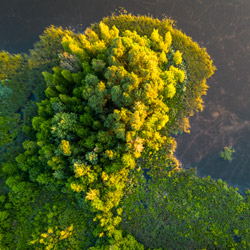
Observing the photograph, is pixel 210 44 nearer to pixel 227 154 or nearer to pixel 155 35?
pixel 155 35

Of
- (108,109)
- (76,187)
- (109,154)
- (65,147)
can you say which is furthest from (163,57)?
(76,187)

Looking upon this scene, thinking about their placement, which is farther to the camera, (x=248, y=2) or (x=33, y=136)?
(x=248, y=2)

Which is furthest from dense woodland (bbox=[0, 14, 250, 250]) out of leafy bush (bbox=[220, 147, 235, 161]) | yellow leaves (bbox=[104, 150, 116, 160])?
leafy bush (bbox=[220, 147, 235, 161])

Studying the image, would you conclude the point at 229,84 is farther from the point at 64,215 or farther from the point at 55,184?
the point at 64,215

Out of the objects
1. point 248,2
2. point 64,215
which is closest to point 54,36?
point 64,215

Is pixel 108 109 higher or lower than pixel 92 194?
higher

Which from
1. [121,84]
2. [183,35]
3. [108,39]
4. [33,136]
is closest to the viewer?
[121,84]

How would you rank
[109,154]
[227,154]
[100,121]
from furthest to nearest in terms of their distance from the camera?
[227,154] → [100,121] → [109,154]

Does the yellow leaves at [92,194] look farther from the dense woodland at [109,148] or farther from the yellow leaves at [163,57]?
the yellow leaves at [163,57]
